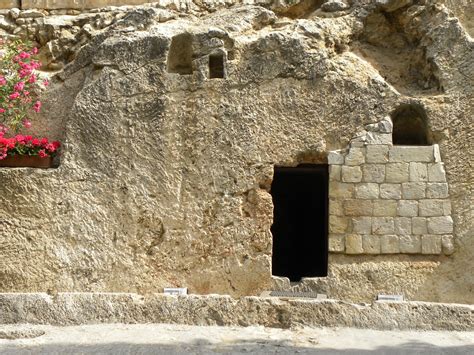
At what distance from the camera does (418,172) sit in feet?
21.5

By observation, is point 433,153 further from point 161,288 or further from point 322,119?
point 161,288

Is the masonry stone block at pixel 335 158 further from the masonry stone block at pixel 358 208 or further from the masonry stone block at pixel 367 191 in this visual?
the masonry stone block at pixel 358 208

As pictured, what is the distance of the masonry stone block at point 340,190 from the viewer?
659cm

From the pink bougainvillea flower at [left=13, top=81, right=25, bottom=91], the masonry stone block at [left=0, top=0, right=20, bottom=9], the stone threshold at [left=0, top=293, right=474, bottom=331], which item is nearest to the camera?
the stone threshold at [left=0, top=293, right=474, bottom=331]

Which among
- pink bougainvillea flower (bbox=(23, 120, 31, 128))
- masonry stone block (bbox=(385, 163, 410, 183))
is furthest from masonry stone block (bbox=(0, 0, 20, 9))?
masonry stone block (bbox=(385, 163, 410, 183))

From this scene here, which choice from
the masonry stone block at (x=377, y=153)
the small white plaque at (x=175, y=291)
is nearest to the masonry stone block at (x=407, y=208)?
the masonry stone block at (x=377, y=153)

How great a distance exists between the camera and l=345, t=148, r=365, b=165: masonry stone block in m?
6.63

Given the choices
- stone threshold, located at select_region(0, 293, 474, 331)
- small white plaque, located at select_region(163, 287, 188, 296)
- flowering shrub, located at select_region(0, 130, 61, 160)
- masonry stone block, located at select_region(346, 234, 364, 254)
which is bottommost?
stone threshold, located at select_region(0, 293, 474, 331)

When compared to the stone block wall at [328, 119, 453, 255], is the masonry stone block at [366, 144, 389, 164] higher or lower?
higher

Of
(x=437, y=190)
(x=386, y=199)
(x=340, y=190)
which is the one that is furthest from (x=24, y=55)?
(x=437, y=190)

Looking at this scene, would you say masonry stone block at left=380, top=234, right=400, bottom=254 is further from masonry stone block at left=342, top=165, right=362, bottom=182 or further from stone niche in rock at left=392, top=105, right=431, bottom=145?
stone niche in rock at left=392, top=105, right=431, bottom=145

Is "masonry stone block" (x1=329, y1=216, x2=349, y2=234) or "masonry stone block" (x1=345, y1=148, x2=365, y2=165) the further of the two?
"masonry stone block" (x1=345, y1=148, x2=365, y2=165)

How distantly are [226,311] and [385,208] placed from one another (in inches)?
79.1

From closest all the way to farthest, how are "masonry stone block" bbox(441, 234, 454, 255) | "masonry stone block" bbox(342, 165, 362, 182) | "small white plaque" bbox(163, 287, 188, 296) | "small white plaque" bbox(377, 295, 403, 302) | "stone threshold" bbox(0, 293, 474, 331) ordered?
"stone threshold" bbox(0, 293, 474, 331) < "small white plaque" bbox(377, 295, 403, 302) < "small white plaque" bbox(163, 287, 188, 296) < "masonry stone block" bbox(441, 234, 454, 255) < "masonry stone block" bbox(342, 165, 362, 182)
